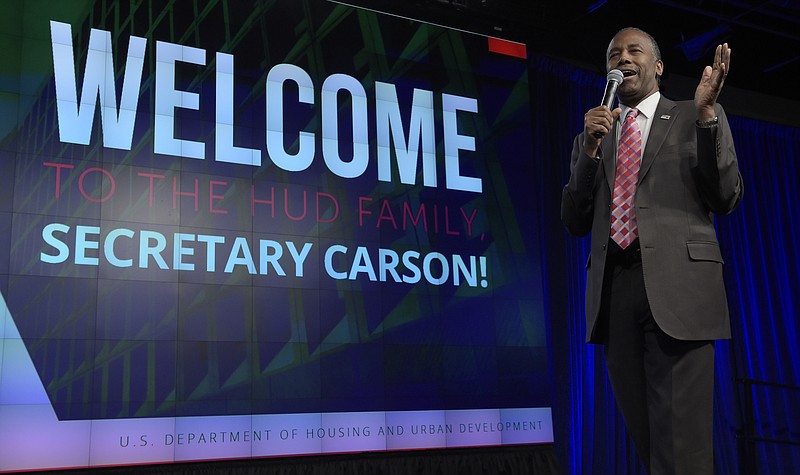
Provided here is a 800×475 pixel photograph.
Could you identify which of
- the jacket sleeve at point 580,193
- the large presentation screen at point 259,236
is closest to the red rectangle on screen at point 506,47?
the large presentation screen at point 259,236

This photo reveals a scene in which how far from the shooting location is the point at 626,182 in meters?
1.67

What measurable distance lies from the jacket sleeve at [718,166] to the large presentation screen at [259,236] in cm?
251

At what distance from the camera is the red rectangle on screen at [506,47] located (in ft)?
15.0

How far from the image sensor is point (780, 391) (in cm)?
589

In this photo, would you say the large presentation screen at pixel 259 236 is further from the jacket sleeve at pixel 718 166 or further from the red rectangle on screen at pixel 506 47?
the jacket sleeve at pixel 718 166

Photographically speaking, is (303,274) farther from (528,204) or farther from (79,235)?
(528,204)

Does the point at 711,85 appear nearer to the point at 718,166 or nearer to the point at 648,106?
the point at 718,166

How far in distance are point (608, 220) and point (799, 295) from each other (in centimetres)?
521

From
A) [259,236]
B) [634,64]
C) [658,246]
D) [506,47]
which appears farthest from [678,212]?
[506,47]

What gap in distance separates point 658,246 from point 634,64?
1.31 ft

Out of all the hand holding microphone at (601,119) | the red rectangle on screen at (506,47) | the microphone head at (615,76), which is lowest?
the hand holding microphone at (601,119)

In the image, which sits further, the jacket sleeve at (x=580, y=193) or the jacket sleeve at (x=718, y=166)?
the jacket sleeve at (x=580, y=193)

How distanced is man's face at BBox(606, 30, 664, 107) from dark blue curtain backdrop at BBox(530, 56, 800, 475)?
353cm

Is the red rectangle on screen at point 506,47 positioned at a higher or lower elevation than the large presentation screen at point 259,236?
higher
